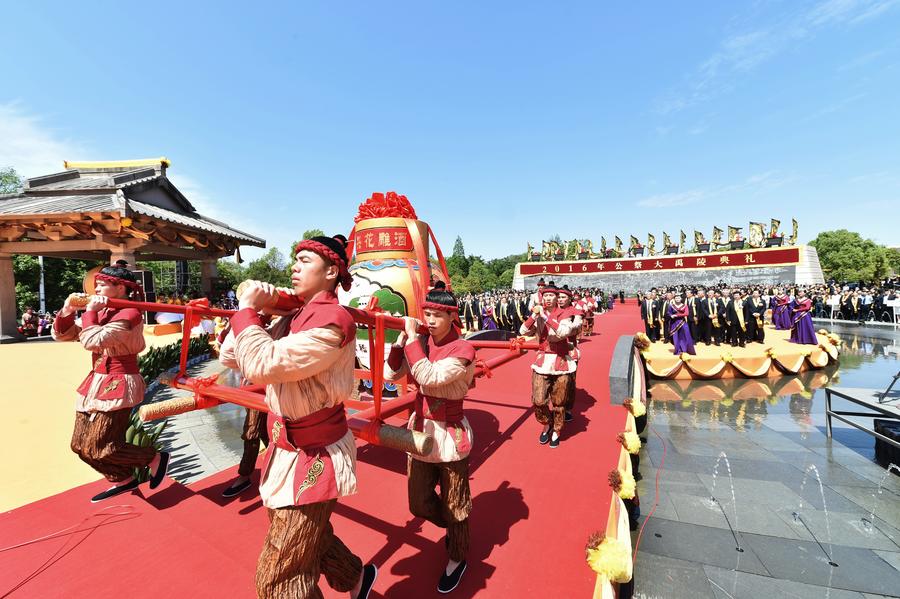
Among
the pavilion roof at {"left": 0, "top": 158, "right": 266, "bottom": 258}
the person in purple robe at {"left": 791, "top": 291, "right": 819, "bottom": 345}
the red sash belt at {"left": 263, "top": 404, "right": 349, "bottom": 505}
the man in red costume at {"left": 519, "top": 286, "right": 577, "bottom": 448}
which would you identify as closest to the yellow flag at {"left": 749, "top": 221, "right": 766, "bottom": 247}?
the person in purple robe at {"left": 791, "top": 291, "right": 819, "bottom": 345}

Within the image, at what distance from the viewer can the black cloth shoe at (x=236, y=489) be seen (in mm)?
3383

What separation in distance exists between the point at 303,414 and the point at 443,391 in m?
1.03

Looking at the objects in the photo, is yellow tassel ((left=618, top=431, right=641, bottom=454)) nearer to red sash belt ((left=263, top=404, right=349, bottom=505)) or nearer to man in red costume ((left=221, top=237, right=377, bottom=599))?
man in red costume ((left=221, top=237, right=377, bottom=599))

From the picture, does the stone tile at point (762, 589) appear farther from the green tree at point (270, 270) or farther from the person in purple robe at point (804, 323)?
the green tree at point (270, 270)

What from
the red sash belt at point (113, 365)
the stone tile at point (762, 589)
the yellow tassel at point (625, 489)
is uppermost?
the red sash belt at point (113, 365)

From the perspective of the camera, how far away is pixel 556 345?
4.79m

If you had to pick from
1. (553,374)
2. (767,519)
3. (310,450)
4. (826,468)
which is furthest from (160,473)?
(826,468)

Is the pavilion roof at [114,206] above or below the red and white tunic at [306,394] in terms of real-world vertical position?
above

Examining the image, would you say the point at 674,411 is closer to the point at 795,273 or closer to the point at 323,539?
the point at 323,539

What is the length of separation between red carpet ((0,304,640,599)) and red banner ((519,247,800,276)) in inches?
1002

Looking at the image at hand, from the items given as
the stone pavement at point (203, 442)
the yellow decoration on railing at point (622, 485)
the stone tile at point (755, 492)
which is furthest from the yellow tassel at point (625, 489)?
the stone pavement at point (203, 442)

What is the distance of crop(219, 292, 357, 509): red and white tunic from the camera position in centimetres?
149

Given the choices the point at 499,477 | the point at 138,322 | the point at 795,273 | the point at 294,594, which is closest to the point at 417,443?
the point at 294,594

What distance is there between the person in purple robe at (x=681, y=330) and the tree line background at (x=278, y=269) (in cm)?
1976
